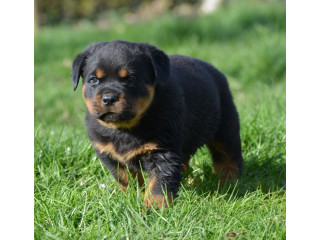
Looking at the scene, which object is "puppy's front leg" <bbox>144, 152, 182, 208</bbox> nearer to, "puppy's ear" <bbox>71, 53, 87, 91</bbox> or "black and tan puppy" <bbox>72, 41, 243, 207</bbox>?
"black and tan puppy" <bbox>72, 41, 243, 207</bbox>

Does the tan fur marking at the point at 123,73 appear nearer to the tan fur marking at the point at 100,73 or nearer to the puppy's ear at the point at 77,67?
the tan fur marking at the point at 100,73

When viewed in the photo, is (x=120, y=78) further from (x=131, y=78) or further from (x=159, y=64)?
(x=159, y=64)

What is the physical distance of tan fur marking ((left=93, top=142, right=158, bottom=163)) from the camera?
116 inches

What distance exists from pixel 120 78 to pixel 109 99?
192 mm

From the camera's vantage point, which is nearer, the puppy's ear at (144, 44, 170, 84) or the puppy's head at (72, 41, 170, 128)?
the puppy's head at (72, 41, 170, 128)

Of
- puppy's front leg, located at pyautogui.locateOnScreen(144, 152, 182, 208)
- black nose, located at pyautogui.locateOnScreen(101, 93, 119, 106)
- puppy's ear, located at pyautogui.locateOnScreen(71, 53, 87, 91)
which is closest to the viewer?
black nose, located at pyautogui.locateOnScreen(101, 93, 119, 106)

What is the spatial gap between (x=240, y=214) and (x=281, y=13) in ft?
23.7

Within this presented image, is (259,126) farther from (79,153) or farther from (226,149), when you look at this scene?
(79,153)

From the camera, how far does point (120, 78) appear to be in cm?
288

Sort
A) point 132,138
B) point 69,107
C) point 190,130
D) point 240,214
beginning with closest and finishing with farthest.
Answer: point 240,214 → point 132,138 → point 190,130 → point 69,107

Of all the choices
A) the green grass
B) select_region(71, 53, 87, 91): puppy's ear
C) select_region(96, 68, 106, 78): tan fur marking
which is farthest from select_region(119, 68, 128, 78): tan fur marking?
the green grass

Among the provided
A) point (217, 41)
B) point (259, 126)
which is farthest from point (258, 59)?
point (259, 126)

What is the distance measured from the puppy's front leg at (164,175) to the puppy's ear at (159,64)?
1.62 feet

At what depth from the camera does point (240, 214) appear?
9.12 ft
